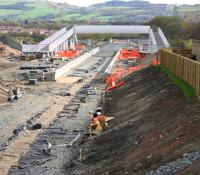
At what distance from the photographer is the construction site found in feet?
59.3

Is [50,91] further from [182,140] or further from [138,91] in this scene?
[182,140]

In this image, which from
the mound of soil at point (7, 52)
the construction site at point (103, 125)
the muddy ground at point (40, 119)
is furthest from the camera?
the mound of soil at point (7, 52)

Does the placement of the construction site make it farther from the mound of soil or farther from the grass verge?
the mound of soil

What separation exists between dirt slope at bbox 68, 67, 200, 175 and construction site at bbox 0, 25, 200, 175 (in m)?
0.03

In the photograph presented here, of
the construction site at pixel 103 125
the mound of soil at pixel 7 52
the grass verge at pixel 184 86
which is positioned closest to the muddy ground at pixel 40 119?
the construction site at pixel 103 125

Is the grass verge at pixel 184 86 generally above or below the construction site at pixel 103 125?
above

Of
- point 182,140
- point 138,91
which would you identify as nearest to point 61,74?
point 138,91

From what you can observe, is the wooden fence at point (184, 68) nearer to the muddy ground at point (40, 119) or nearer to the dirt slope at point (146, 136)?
the dirt slope at point (146, 136)

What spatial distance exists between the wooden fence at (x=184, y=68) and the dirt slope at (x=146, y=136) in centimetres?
89

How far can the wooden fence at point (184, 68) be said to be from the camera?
25109 millimetres

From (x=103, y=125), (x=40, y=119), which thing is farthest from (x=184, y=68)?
(x=40, y=119)

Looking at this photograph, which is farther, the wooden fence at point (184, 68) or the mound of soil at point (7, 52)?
the mound of soil at point (7, 52)

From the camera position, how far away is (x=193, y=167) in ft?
48.1

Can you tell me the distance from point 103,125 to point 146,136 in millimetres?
5751
